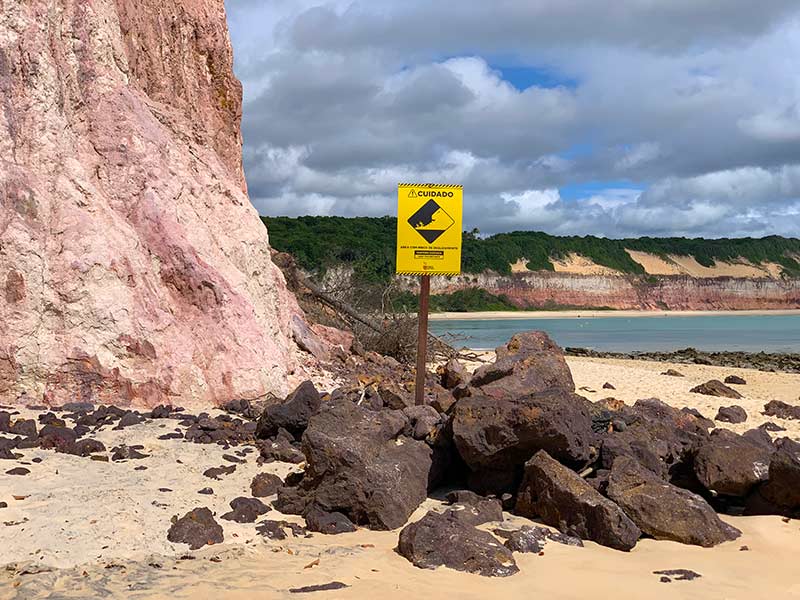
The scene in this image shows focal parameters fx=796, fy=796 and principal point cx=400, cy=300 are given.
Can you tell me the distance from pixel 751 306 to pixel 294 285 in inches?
3587

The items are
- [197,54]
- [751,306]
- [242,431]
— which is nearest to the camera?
[242,431]

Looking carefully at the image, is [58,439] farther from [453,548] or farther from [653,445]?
[653,445]

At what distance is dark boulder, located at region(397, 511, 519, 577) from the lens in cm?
454

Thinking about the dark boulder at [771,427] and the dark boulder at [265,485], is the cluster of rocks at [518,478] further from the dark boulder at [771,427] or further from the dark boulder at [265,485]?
the dark boulder at [771,427]

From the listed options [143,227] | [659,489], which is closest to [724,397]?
[659,489]

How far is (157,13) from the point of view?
11.5 meters

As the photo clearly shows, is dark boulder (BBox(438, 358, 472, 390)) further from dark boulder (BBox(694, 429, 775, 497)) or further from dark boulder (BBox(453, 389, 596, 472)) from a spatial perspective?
dark boulder (BBox(694, 429, 775, 497))

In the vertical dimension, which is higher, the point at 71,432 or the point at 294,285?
the point at 294,285

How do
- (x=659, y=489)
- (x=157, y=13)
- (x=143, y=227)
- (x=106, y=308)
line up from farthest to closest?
(x=157, y=13)
(x=143, y=227)
(x=106, y=308)
(x=659, y=489)

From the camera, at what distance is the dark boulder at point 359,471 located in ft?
17.7

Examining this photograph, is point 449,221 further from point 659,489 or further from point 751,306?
point 751,306

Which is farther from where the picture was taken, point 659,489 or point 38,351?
point 38,351

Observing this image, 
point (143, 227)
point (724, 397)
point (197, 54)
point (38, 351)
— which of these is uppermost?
point (197, 54)

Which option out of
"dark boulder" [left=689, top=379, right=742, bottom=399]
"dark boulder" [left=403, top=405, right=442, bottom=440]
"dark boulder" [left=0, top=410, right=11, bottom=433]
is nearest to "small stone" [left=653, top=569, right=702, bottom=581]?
"dark boulder" [left=403, top=405, right=442, bottom=440]
